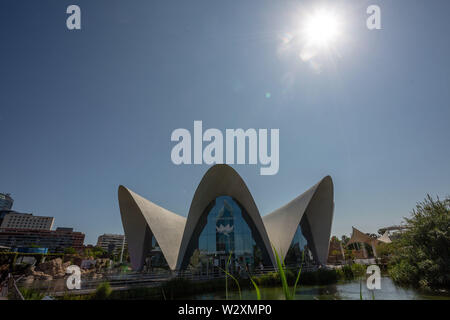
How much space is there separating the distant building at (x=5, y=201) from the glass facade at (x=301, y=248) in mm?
188919

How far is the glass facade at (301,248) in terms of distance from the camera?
59.3ft

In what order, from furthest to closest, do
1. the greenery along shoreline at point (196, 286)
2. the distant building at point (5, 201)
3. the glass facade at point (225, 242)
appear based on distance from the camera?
the distant building at point (5, 201)
the glass facade at point (225, 242)
the greenery along shoreline at point (196, 286)

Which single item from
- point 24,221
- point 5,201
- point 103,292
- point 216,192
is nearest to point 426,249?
point 216,192

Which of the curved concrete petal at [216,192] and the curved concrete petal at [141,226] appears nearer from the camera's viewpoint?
the curved concrete petal at [141,226]

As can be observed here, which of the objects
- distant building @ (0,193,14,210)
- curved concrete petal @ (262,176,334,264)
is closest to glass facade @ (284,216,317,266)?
curved concrete petal @ (262,176,334,264)

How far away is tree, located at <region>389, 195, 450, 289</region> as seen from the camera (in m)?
10.5

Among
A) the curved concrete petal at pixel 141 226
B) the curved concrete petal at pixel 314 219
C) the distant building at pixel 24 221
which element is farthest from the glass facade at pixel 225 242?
the distant building at pixel 24 221

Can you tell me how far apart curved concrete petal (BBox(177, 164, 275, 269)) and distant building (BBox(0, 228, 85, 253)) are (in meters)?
78.2

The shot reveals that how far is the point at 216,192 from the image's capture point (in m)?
19.4

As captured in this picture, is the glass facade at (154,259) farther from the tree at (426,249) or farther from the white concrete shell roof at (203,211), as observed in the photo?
the tree at (426,249)
